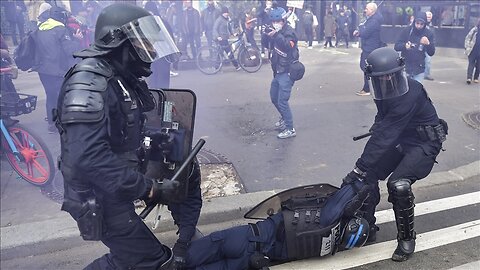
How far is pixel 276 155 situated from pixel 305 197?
2.22 meters

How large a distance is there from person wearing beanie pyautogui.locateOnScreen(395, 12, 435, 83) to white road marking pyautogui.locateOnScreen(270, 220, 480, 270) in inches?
160

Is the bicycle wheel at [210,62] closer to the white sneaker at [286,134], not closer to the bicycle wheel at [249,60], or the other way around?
the bicycle wheel at [249,60]

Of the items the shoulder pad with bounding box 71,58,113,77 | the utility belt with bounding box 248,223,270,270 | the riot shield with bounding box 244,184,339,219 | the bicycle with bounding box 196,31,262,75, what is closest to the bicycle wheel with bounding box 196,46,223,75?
the bicycle with bounding box 196,31,262,75

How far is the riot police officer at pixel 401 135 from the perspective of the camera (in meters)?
2.95

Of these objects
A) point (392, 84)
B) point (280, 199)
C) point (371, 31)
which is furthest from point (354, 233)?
point (371, 31)

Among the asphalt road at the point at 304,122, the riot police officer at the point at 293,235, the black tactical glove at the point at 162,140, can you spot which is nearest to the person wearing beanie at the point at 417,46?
the asphalt road at the point at 304,122

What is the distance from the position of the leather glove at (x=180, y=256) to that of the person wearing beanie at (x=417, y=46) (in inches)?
227

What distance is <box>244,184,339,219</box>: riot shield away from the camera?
315 centimetres

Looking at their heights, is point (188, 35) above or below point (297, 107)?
above

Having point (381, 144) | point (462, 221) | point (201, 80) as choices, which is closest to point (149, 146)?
point (381, 144)

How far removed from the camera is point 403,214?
3014 millimetres

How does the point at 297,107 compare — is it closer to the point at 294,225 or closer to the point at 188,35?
the point at 294,225

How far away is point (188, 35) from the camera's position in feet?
41.1

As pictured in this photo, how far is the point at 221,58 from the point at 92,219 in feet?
31.7
